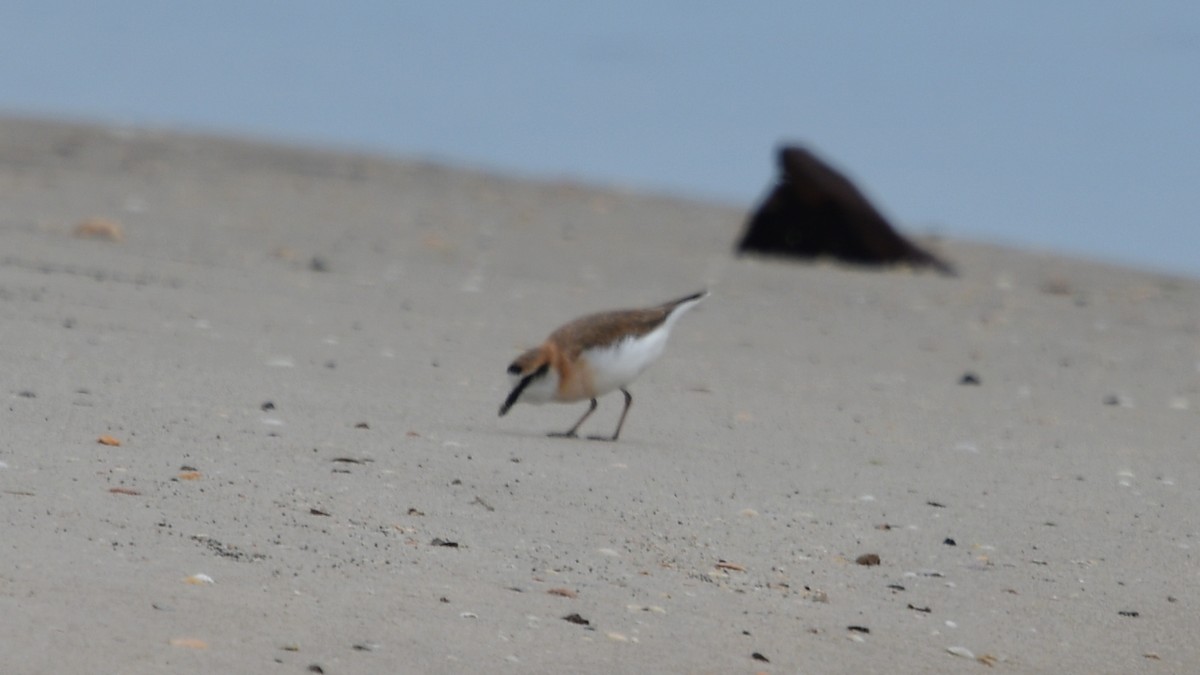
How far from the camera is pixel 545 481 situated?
6605mm

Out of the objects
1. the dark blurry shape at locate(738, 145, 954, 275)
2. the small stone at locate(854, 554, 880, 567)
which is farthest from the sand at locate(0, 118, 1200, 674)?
the dark blurry shape at locate(738, 145, 954, 275)

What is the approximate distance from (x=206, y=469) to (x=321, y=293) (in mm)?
5764

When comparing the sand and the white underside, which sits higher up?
the white underside

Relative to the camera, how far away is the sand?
16.1 feet

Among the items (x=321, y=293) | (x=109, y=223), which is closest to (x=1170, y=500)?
(x=321, y=293)

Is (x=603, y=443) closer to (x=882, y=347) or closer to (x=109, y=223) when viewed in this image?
(x=882, y=347)

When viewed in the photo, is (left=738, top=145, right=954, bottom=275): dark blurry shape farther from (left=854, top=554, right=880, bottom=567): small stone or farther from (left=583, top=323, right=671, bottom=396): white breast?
(left=854, top=554, right=880, bottom=567): small stone

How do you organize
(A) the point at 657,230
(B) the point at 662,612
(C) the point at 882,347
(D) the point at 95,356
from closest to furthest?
(B) the point at 662,612
(D) the point at 95,356
(C) the point at 882,347
(A) the point at 657,230

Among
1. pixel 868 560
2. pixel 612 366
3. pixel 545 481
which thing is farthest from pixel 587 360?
pixel 868 560

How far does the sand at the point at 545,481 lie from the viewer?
16.1 ft

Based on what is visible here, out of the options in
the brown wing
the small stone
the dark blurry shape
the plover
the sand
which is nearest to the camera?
the sand

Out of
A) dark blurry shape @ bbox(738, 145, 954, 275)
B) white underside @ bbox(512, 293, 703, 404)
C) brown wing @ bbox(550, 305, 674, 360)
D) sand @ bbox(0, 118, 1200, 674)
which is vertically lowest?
sand @ bbox(0, 118, 1200, 674)

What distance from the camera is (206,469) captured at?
6.12m

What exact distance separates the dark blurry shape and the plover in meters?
8.64
